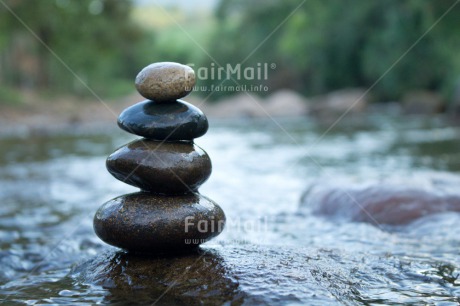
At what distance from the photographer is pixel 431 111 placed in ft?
106

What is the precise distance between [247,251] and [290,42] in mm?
Result: 50614

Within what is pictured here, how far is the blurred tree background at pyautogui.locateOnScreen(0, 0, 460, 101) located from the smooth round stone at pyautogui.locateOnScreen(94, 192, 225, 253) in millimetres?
20748

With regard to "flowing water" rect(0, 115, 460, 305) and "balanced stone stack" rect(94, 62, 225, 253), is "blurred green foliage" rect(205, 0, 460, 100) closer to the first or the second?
"flowing water" rect(0, 115, 460, 305)

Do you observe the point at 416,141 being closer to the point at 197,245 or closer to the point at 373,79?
the point at 197,245

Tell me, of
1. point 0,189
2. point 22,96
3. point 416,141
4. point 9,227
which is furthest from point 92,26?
point 9,227

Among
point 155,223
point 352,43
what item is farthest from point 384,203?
point 352,43

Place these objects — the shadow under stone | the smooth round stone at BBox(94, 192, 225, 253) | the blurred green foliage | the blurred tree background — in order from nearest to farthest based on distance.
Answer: the shadow under stone
the smooth round stone at BBox(94, 192, 225, 253)
the blurred green foliage
the blurred tree background

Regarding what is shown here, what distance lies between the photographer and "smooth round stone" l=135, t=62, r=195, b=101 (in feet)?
14.5

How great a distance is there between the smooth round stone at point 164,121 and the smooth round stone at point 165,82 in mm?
98

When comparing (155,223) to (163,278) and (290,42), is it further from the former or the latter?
(290,42)

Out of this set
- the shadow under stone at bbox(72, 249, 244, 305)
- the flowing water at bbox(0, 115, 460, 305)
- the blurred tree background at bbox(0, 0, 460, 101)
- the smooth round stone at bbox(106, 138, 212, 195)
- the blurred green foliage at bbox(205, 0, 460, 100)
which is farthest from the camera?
the blurred tree background at bbox(0, 0, 460, 101)

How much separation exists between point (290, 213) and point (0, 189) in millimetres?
5631

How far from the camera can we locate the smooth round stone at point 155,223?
13.8 feet

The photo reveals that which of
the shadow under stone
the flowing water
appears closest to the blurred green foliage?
the flowing water
